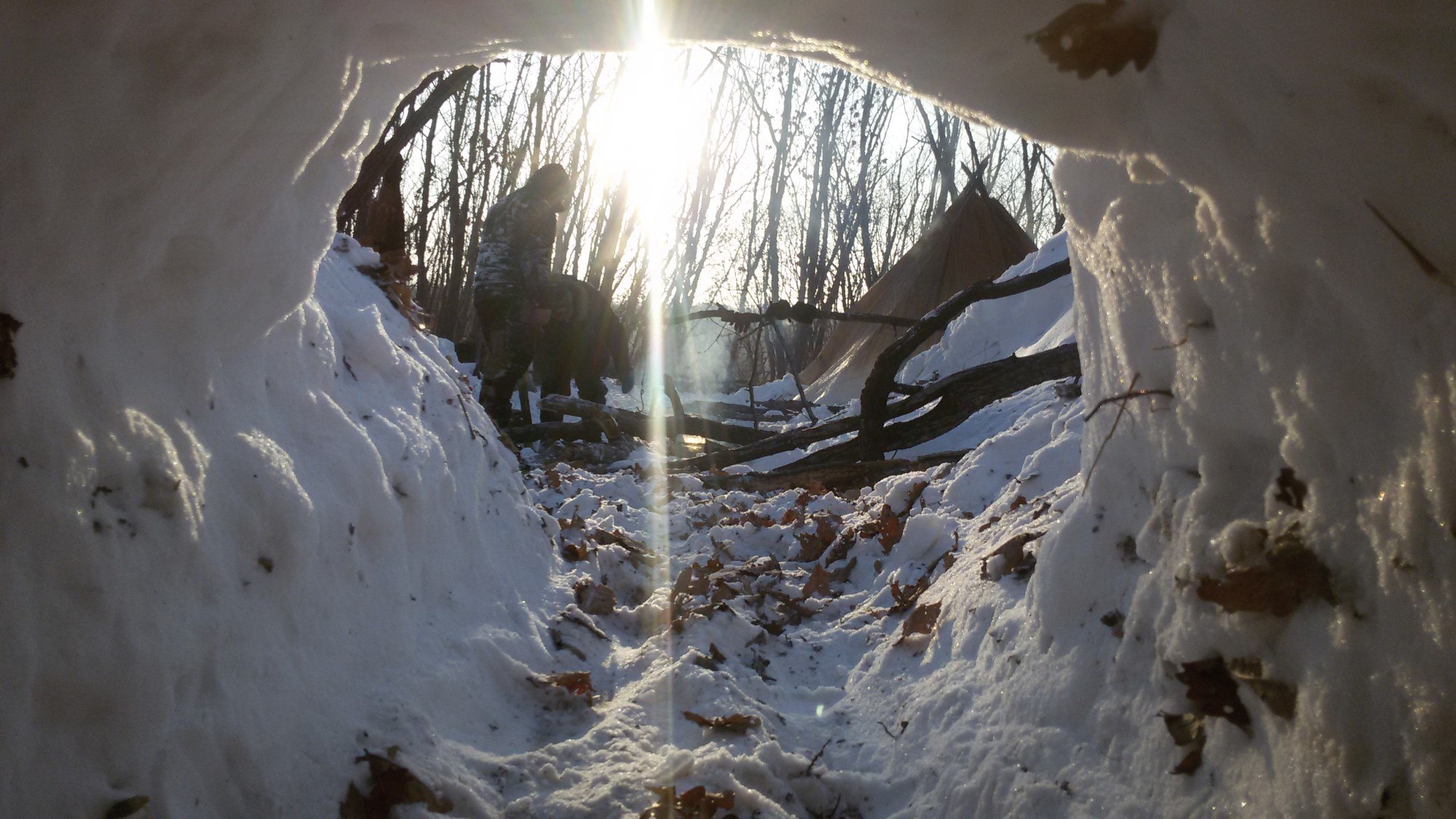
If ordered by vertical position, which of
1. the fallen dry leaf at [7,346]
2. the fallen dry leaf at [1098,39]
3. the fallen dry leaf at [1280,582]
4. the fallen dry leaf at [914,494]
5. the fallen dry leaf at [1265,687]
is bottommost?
the fallen dry leaf at [914,494]

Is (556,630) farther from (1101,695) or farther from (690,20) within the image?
(690,20)

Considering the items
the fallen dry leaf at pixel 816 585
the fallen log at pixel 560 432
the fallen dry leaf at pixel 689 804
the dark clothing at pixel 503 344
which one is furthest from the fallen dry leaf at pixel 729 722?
the fallen log at pixel 560 432

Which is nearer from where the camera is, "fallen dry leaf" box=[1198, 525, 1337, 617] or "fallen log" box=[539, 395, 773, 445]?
"fallen dry leaf" box=[1198, 525, 1337, 617]

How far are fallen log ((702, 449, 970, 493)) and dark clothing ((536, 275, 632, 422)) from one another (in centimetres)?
428

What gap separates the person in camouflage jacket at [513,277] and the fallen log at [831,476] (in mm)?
2544

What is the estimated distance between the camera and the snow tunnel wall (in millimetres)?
1050

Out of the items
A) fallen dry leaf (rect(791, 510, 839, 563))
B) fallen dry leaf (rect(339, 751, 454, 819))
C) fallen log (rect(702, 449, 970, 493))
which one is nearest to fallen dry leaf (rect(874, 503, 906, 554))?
fallen dry leaf (rect(791, 510, 839, 563))

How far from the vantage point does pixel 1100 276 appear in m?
1.88

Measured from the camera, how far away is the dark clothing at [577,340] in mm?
9844

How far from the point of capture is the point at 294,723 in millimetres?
1628

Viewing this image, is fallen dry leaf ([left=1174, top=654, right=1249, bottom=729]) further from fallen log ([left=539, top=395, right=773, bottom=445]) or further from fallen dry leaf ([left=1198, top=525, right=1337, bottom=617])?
fallen log ([left=539, top=395, right=773, bottom=445])

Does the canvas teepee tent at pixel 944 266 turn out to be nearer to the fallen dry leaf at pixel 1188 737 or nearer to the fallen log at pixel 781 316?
the fallen log at pixel 781 316

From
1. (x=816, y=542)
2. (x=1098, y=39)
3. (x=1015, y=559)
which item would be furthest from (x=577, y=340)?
(x=1098, y=39)

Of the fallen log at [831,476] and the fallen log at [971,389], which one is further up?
the fallen log at [971,389]
